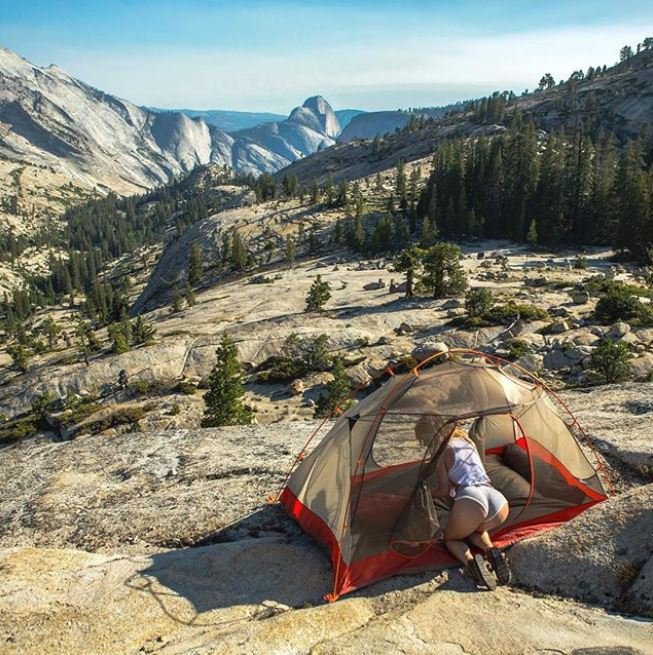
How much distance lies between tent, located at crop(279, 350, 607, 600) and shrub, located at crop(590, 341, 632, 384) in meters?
22.9

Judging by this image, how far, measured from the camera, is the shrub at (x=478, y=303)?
47719 mm

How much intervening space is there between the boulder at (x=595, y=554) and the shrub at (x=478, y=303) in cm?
4002

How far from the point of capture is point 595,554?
8109 millimetres

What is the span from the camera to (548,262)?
7738cm

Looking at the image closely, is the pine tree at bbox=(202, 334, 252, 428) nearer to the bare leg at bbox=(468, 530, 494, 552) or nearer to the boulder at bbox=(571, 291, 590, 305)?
the bare leg at bbox=(468, 530, 494, 552)

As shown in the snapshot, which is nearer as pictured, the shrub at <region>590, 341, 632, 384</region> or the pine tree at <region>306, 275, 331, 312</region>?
the shrub at <region>590, 341, 632, 384</region>

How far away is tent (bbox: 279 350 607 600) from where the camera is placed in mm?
8734

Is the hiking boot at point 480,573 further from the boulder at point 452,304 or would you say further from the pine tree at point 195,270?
the pine tree at point 195,270

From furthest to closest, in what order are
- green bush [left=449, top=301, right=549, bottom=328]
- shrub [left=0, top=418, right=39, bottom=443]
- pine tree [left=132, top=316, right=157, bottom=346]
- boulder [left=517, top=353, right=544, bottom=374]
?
pine tree [left=132, top=316, right=157, bottom=346]
green bush [left=449, top=301, right=549, bottom=328]
shrub [left=0, top=418, right=39, bottom=443]
boulder [left=517, top=353, right=544, bottom=374]

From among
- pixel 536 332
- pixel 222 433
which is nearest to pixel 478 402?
pixel 222 433

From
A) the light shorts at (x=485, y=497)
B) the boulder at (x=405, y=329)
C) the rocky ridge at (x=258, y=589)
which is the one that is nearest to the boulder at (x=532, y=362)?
the boulder at (x=405, y=329)

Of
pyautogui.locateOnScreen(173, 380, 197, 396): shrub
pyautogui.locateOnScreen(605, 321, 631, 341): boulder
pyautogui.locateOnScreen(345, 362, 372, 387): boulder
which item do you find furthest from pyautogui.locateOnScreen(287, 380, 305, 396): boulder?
pyautogui.locateOnScreen(605, 321, 631, 341): boulder

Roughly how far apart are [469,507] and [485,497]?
313mm

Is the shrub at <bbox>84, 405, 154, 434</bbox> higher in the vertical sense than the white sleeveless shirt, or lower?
lower
